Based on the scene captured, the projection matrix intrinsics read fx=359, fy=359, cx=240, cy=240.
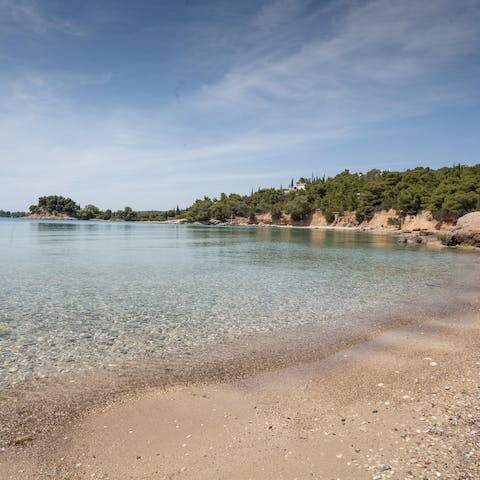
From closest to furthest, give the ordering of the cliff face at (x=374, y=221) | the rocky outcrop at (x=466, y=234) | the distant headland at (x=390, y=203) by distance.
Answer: the rocky outcrop at (x=466, y=234) < the distant headland at (x=390, y=203) < the cliff face at (x=374, y=221)

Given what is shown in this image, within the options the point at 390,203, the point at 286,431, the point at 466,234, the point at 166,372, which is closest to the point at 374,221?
the point at 390,203

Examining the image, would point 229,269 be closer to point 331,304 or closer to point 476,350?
point 331,304

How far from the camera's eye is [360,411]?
7074 mm

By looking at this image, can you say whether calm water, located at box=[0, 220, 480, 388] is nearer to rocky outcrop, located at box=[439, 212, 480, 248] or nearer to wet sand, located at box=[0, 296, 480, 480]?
wet sand, located at box=[0, 296, 480, 480]

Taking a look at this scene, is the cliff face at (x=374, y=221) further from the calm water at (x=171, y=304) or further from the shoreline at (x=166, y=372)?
the shoreline at (x=166, y=372)

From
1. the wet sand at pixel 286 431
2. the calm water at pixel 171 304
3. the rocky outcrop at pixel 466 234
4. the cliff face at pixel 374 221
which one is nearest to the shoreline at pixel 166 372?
the wet sand at pixel 286 431

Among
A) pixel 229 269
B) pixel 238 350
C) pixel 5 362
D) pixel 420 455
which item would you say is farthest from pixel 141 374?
pixel 229 269

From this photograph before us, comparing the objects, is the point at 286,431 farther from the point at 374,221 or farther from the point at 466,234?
the point at 374,221

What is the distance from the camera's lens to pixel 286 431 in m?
6.43

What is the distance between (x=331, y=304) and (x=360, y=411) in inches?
415

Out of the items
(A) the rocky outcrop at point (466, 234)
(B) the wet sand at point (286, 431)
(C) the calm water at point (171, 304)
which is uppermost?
(A) the rocky outcrop at point (466, 234)

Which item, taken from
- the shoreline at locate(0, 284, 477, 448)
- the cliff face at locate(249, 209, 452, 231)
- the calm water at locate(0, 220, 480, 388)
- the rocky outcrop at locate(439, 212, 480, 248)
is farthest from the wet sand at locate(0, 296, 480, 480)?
the cliff face at locate(249, 209, 452, 231)

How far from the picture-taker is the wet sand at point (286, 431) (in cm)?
536

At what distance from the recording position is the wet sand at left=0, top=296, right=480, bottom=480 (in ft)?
17.6
